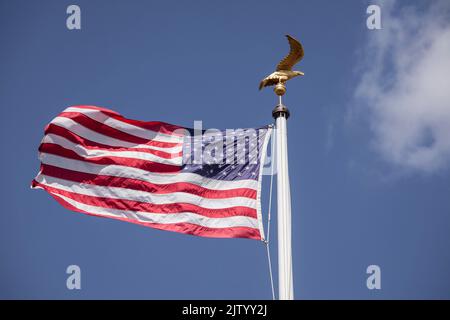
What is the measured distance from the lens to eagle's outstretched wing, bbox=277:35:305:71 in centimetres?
1875

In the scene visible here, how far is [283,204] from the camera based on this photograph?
16969 millimetres

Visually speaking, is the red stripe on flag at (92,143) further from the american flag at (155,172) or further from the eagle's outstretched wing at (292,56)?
the eagle's outstretched wing at (292,56)

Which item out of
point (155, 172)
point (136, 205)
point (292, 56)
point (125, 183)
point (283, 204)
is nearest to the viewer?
point (283, 204)

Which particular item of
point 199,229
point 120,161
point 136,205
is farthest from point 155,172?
point 199,229

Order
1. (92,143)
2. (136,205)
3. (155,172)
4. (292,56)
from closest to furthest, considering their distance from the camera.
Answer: (292,56) < (136,205) < (155,172) < (92,143)

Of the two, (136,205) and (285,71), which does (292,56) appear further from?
(136,205)

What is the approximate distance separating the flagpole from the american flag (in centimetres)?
123

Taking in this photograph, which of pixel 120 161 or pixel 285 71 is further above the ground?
pixel 285 71

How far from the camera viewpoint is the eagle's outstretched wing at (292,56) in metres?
18.7

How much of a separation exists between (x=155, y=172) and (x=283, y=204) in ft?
14.8
